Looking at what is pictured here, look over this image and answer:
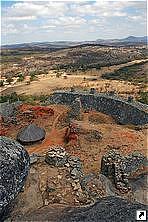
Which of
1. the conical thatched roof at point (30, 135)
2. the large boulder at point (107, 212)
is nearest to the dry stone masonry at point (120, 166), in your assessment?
the large boulder at point (107, 212)

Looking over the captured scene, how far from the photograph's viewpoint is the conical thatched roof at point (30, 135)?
17.9 m

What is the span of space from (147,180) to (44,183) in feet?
14.2

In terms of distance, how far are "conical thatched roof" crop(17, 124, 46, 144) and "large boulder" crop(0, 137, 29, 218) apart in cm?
886

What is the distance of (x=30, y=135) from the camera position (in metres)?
18.1

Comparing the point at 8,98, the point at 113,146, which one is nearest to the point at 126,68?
the point at 8,98

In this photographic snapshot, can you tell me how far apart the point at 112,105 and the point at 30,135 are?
704 centimetres

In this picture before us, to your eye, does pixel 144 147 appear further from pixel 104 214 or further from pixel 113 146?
pixel 104 214

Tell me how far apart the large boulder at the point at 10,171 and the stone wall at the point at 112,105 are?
40.1 feet

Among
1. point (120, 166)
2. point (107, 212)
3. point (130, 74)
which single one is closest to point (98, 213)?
point (107, 212)

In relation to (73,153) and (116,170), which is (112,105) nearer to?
(73,153)

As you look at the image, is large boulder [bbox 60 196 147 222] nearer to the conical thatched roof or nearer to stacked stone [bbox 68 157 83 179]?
stacked stone [bbox 68 157 83 179]

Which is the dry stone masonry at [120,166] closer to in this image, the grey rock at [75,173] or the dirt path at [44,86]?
the grey rock at [75,173]

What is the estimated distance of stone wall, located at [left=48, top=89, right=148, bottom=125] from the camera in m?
20.8

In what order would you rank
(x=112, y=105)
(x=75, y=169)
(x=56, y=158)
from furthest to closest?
(x=112, y=105), (x=56, y=158), (x=75, y=169)
